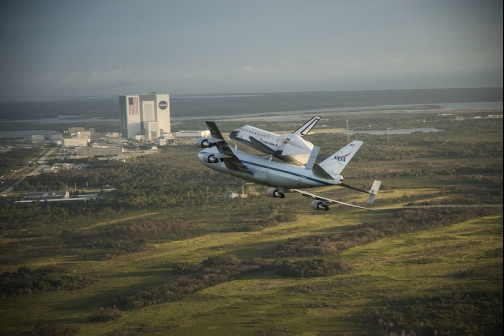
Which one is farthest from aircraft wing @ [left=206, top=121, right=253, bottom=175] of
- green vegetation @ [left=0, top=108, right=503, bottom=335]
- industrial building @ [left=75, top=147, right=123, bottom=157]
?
industrial building @ [left=75, top=147, right=123, bottom=157]

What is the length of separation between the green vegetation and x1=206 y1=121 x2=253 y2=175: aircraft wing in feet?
92.3

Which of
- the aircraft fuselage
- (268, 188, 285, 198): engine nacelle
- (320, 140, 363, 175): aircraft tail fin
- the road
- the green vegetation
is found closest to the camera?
the aircraft fuselage

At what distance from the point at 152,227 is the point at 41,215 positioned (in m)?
26.4

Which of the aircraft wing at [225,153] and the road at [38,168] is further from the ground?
the aircraft wing at [225,153]

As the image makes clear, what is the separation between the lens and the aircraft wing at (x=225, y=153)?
1669 inches

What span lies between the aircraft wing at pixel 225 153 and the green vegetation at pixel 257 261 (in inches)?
1108

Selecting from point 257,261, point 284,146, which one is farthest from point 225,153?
point 257,261

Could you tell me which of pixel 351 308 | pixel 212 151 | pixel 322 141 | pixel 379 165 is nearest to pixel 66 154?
pixel 322 141

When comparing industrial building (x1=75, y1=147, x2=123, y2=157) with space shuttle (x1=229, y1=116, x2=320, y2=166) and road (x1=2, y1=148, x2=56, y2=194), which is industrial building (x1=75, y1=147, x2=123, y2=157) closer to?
road (x1=2, y1=148, x2=56, y2=194)

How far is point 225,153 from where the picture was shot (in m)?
44.2

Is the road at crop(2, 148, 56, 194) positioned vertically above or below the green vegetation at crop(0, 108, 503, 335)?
above

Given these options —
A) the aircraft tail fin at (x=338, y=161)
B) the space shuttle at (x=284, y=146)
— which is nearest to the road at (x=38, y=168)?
the space shuttle at (x=284, y=146)

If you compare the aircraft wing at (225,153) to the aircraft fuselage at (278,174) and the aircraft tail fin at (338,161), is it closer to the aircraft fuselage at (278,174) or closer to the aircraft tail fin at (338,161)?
the aircraft fuselage at (278,174)

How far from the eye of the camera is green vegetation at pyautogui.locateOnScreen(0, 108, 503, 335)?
69.9 meters
